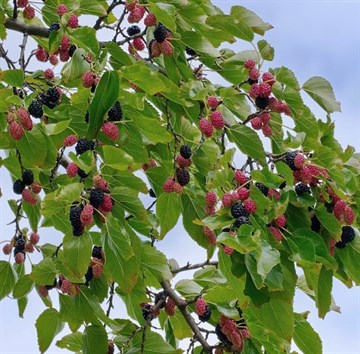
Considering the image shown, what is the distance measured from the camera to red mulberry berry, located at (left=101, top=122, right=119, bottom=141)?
2.01 meters

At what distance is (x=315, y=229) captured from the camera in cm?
204

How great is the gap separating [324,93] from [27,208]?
131 centimetres

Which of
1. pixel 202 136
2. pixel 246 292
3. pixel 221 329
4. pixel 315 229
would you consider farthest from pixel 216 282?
pixel 246 292

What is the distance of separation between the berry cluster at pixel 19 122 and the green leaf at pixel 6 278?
1.00 metres

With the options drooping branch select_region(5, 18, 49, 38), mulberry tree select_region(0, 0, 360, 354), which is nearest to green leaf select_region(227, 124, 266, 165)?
mulberry tree select_region(0, 0, 360, 354)

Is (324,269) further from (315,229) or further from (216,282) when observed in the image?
(216,282)

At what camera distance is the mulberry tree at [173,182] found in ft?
6.25

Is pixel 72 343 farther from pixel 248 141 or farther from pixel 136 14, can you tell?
pixel 136 14

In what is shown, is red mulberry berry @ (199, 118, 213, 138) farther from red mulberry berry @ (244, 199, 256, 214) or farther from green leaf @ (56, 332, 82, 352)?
green leaf @ (56, 332, 82, 352)

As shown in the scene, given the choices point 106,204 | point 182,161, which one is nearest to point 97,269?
point 182,161

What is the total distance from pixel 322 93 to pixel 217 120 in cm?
37

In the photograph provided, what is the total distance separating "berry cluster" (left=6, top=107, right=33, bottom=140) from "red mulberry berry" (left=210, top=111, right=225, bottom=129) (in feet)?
1.74

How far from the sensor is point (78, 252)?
6.89ft

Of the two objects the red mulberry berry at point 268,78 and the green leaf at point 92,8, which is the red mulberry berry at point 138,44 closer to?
the green leaf at point 92,8
